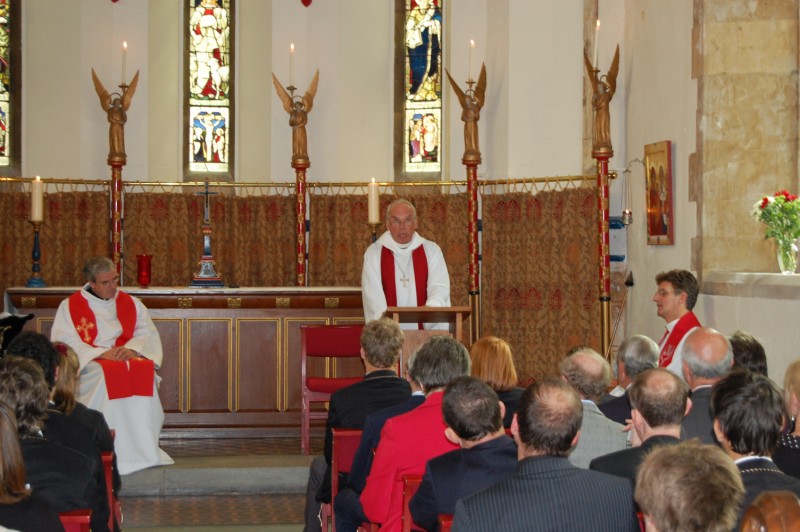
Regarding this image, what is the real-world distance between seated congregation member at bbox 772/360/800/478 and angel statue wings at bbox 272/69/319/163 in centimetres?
854

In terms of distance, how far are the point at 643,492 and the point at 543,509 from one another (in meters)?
0.75

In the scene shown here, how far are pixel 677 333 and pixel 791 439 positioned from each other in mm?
3171

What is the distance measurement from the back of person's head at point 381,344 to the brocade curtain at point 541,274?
5.96 m

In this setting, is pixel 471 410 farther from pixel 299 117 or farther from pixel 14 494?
pixel 299 117

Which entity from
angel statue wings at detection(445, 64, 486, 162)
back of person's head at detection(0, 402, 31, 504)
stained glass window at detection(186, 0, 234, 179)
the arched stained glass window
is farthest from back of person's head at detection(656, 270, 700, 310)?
stained glass window at detection(186, 0, 234, 179)

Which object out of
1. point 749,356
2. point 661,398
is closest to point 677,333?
point 749,356

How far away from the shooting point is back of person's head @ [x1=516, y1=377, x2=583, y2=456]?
10.5ft

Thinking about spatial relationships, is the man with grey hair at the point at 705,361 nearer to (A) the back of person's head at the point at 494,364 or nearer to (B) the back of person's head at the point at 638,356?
(B) the back of person's head at the point at 638,356

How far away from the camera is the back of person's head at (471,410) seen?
369cm

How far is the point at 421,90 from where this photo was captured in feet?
44.5

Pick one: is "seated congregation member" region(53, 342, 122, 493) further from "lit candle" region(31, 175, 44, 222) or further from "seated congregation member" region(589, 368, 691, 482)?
"lit candle" region(31, 175, 44, 222)

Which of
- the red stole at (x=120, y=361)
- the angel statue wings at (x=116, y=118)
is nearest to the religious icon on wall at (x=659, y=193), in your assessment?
the red stole at (x=120, y=361)

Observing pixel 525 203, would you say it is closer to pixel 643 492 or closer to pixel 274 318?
pixel 274 318

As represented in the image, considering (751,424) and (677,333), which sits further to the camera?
(677,333)
